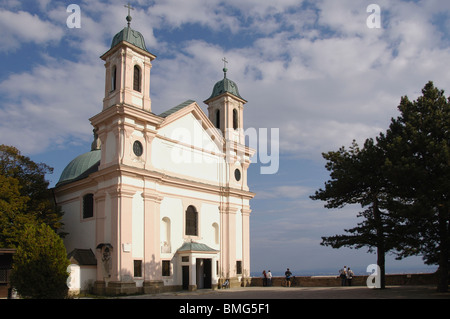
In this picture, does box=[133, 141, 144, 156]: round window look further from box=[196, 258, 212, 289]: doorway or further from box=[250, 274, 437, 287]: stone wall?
box=[250, 274, 437, 287]: stone wall

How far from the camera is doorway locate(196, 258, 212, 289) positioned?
34.6 meters

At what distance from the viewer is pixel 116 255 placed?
2923 centimetres

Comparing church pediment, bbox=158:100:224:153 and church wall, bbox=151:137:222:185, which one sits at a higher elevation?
church pediment, bbox=158:100:224:153

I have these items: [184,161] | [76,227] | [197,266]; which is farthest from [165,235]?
[76,227]

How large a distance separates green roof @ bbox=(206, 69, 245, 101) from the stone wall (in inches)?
666

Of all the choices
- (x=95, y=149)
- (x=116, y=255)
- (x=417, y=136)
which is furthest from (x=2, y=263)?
(x=417, y=136)

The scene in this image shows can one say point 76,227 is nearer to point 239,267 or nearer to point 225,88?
point 239,267

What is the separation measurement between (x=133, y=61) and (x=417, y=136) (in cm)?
2024

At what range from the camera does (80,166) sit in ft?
133

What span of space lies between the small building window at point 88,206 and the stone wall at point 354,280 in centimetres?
1490

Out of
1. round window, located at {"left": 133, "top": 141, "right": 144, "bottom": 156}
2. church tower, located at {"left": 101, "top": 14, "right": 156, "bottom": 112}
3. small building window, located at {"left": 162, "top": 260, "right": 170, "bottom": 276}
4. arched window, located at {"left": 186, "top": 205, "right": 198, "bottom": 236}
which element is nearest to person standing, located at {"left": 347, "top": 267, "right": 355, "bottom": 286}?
arched window, located at {"left": 186, "top": 205, "right": 198, "bottom": 236}

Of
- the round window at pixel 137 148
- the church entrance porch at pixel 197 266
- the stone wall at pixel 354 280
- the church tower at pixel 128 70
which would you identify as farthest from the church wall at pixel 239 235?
the church tower at pixel 128 70

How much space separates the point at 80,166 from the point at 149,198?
38.9ft
